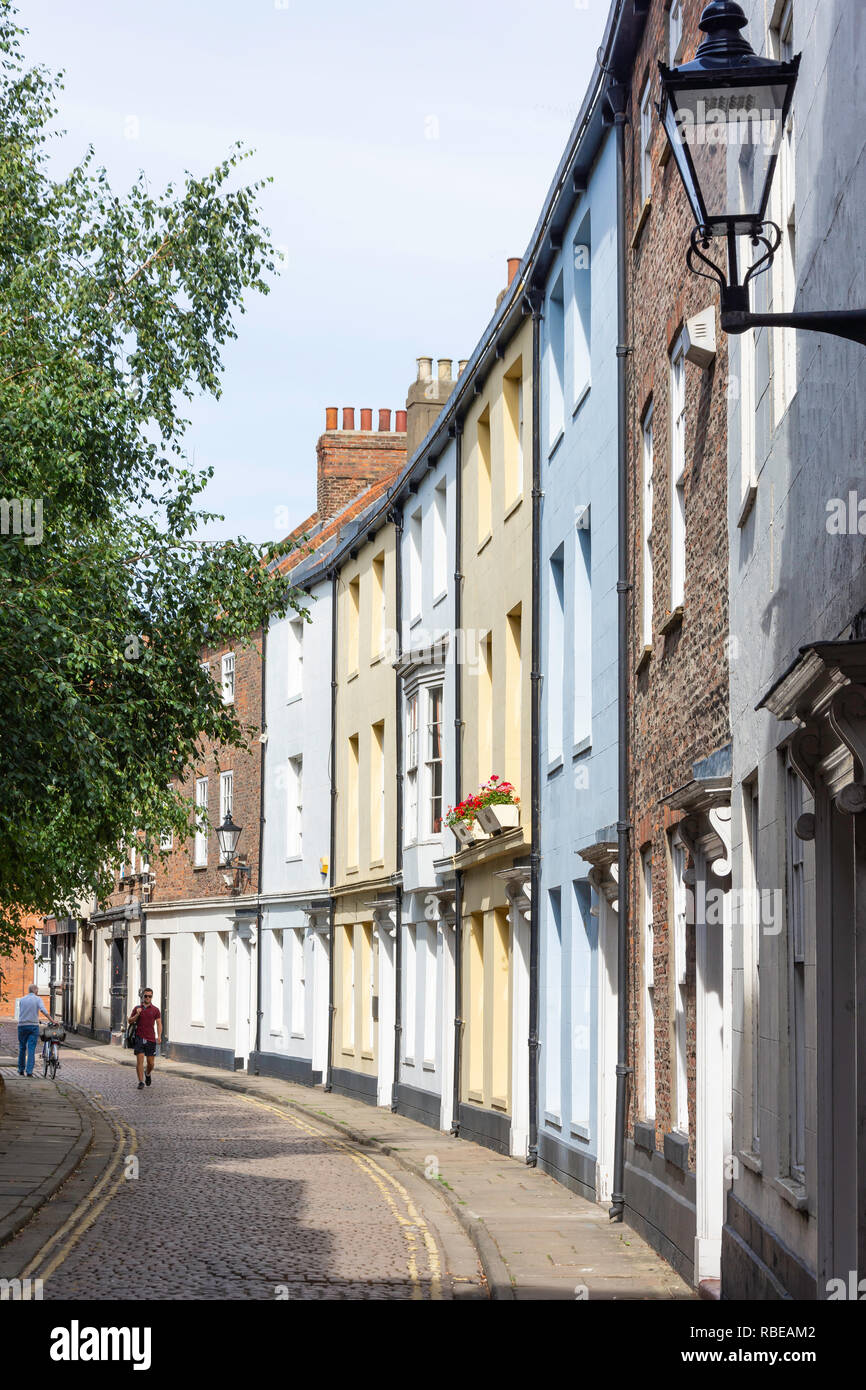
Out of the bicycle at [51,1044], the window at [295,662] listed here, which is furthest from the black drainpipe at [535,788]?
the window at [295,662]

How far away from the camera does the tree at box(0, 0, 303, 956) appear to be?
15.4m

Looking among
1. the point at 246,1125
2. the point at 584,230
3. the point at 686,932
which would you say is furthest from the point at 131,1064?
the point at 686,932

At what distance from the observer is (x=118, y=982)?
49.2m

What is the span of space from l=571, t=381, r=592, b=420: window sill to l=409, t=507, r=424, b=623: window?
9.46m

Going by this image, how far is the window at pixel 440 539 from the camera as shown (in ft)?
82.4

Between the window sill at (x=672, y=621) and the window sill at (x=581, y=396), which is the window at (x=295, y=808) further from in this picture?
the window sill at (x=672, y=621)

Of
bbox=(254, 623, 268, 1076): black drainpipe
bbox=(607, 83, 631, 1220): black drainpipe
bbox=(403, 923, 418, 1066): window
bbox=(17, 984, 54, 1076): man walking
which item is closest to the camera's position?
bbox=(607, 83, 631, 1220): black drainpipe

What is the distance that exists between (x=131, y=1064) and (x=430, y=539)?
19.1 meters

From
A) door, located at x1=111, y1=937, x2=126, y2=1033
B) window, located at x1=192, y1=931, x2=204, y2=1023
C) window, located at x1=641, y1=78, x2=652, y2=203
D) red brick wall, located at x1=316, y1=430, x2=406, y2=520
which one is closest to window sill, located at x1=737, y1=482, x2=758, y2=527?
window, located at x1=641, y1=78, x2=652, y2=203

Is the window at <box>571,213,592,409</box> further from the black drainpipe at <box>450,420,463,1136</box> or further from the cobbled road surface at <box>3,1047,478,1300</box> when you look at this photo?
the cobbled road surface at <box>3,1047,478,1300</box>

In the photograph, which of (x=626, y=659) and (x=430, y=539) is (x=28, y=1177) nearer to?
(x=626, y=659)

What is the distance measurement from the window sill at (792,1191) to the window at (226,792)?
31111 mm

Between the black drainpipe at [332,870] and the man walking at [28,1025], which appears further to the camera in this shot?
the man walking at [28,1025]

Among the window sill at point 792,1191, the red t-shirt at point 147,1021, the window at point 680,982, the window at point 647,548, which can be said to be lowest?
the red t-shirt at point 147,1021
